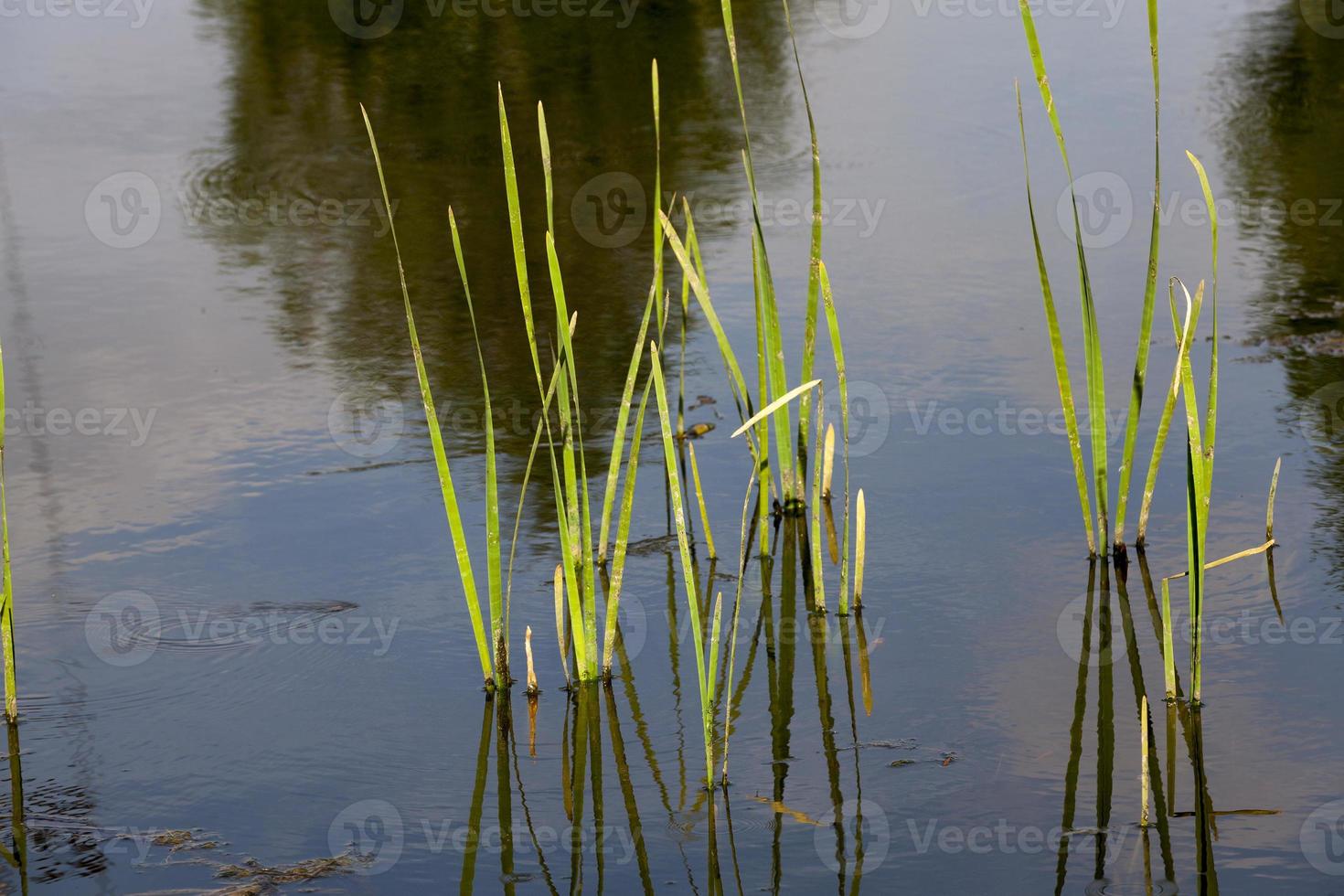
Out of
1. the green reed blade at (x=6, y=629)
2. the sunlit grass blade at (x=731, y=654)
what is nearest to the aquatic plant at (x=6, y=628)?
the green reed blade at (x=6, y=629)

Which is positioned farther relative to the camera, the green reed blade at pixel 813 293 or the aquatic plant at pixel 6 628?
the green reed blade at pixel 813 293

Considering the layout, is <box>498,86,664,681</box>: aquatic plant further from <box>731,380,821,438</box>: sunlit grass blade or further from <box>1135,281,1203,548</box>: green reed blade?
<box>1135,281,1203,548</box>: green reed blade

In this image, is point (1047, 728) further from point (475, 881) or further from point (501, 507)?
point (501, 507)

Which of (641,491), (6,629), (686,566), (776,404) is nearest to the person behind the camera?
(686,566)

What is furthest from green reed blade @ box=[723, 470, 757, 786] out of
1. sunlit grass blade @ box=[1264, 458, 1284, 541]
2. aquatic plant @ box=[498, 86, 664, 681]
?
sunlit grass blade @ box=[1264, 458, 1284, 541]

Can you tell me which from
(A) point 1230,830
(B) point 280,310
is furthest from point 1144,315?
(B) point 280,310

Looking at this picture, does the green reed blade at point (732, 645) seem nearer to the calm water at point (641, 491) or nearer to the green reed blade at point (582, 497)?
the calm water at point (641, 491)

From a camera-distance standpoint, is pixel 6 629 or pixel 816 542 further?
pixel 816 542

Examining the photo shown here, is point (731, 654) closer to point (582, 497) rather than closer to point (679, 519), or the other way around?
point (679, 519)

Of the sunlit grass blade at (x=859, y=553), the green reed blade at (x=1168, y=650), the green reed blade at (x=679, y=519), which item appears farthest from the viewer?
the sunlit grass blade at (x=859, y=553)

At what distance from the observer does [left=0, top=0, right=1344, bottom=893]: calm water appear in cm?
258

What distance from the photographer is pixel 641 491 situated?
157 inches

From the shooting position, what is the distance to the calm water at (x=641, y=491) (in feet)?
8.46

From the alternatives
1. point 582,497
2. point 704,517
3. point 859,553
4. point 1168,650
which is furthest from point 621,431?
point 1168,650
